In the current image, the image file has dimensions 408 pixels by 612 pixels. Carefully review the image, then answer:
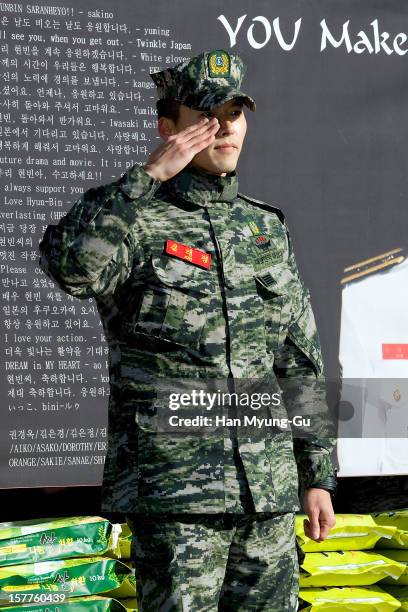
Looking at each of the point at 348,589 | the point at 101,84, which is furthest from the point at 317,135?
the point at 348,589

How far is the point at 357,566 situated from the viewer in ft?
10.5

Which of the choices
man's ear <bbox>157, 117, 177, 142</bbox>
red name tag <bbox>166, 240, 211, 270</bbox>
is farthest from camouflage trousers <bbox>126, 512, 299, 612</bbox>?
man's ear <bbox>157, 117, 177, 142</bbox>

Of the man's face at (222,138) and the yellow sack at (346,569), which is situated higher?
the man's face at (222,138)

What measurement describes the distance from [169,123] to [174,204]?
20cm

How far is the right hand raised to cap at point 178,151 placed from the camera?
1899 mm

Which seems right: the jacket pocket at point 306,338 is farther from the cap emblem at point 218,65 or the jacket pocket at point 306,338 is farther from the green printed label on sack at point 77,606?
the green printed label on sack at point 77,606

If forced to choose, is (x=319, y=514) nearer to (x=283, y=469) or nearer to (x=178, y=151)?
(x=283, y=469)

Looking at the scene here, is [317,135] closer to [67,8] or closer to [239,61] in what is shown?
[67,8]

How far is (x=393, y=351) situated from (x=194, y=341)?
1.55 metres

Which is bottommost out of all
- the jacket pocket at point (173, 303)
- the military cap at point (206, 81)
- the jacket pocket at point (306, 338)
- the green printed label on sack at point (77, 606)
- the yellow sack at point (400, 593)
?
the yellow sack at point (400, 593)

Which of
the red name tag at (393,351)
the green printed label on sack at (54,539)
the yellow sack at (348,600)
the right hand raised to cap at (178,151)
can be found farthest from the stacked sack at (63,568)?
the right hand raised to cap at (178,151)

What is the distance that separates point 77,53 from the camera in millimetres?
3162

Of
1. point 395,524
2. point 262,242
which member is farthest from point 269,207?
point 395,524

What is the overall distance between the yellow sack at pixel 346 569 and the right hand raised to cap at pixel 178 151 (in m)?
1.64
